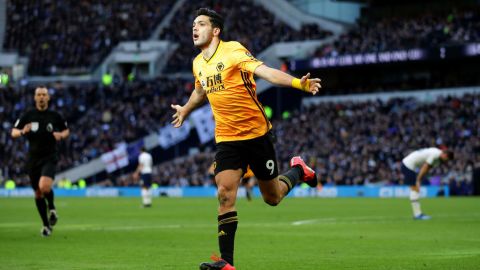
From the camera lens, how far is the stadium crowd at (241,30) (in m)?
64.8

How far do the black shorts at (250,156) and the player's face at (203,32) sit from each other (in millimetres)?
1175

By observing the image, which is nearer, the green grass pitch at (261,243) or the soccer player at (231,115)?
the soccer player at (231,115)

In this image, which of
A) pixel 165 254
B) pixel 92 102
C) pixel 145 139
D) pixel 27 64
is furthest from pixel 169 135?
pixel 165 254

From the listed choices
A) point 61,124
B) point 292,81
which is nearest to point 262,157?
point 292,81

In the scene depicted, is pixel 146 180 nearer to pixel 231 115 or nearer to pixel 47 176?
pixel 47 176

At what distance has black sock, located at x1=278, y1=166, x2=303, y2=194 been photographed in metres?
12.1

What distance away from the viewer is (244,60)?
34.9 ft

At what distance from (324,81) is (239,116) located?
55.6 metres

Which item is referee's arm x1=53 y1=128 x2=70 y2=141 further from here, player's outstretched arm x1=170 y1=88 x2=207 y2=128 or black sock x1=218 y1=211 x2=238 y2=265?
black sock x1=218 y1=211 x2=238 y2=265

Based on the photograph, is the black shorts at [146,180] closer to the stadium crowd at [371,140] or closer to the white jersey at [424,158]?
the white jersey at [424,158]

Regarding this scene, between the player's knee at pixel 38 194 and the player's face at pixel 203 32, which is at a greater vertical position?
the player's face at pixel 203 32

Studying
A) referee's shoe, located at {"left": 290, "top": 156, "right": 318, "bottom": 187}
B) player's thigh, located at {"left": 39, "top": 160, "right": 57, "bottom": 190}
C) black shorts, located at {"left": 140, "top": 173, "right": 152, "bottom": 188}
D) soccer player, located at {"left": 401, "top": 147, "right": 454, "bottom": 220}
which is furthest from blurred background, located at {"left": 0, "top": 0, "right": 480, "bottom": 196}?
referee's shoe, located at {"left": 290, "top": 156, "right": 318, "bottom": 187}

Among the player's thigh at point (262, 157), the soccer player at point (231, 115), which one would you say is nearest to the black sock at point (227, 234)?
the soccer player at point (231, 115)

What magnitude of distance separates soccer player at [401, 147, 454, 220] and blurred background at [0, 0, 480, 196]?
2214cm
